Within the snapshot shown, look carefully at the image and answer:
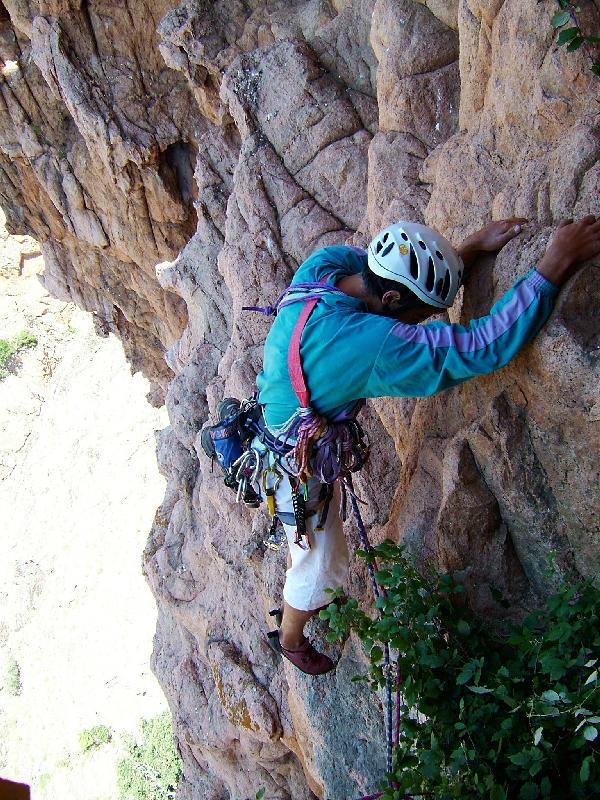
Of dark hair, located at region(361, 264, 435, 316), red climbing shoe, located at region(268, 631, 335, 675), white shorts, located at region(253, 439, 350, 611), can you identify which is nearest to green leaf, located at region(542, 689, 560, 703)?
white shorts, located at region(253, 439, 350, 611)

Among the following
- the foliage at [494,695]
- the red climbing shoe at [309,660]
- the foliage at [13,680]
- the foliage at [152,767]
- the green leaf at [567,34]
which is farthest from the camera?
the foliage at [13,680]

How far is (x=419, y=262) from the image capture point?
2.88 meters

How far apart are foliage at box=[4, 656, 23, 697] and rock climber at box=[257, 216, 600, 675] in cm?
1410

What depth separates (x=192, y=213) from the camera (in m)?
11.4

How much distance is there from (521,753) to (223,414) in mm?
2324

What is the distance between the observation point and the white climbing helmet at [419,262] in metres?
2.89

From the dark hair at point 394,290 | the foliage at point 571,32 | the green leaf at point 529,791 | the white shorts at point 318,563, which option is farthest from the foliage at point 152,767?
the foliage at point 571,32

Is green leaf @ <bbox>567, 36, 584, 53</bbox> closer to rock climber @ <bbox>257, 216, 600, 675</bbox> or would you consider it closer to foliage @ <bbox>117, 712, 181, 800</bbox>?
rock climber @ <bbox>257, 216, 600, 675</bbox>

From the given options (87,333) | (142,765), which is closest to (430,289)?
(142,765)

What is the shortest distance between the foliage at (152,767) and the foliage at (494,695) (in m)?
9.26

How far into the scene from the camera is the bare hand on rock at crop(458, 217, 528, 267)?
310cm

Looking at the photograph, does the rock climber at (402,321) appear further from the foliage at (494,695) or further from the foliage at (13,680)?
the foliage at (13,680)

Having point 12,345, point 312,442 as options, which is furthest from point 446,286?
point 12,345

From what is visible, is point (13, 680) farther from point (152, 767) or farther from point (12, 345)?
point (12, 345)
